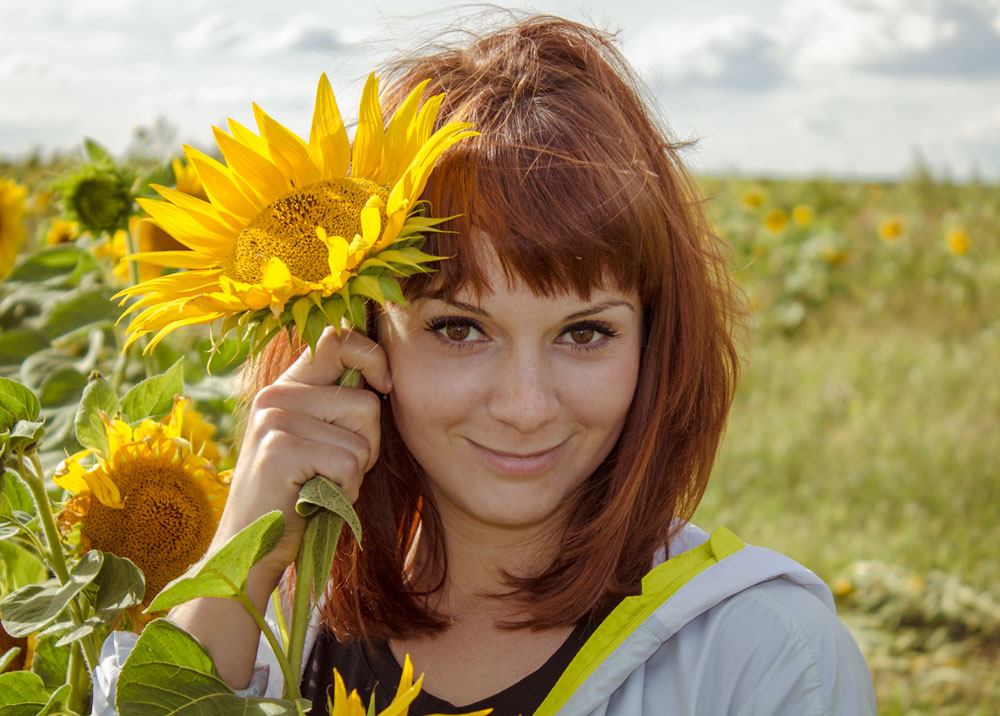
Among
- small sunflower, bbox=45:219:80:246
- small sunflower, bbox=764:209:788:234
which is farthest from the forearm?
small sunflower, bbox=764:209:788:234

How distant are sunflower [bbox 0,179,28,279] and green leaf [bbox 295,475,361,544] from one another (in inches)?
56.8

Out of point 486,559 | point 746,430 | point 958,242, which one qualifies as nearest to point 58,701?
point 486,559

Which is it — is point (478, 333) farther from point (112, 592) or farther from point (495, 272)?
point (112, 592)

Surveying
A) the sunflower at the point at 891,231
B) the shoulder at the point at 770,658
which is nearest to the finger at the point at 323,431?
the shoulder at the point at 770,658

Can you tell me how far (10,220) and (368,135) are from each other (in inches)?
56.4

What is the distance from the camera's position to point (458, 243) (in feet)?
2.87

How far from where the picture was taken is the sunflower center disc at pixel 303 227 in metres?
0.67

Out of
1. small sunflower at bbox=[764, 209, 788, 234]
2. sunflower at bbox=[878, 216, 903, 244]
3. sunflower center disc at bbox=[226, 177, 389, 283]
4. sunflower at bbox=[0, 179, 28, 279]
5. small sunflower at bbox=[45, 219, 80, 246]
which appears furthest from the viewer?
sunflower at bbox=[878, 216, 903, 244]

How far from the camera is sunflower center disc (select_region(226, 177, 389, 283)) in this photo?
2.19ft

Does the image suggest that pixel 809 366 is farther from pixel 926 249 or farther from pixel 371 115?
pixel 371 115

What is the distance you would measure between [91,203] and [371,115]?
630mm

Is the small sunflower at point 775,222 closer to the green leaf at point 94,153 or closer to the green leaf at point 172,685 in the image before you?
the green leaf at point 94,153

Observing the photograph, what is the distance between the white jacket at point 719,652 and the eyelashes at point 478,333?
212 mm

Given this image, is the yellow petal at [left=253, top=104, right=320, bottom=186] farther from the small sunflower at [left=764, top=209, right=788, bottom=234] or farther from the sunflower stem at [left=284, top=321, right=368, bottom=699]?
the small sunflower at [left=764, top=209, right=788, bottom=234]
